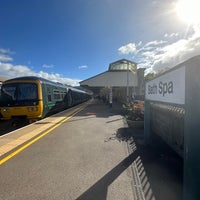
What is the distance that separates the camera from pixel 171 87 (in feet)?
9.53

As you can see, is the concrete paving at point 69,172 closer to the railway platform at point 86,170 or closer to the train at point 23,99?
the railway platform at point 86,170

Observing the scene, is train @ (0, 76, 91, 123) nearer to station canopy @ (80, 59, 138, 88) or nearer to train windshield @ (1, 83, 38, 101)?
train windshield @ (1, 83, 38, 101)

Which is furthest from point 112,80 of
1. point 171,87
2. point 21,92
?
point 171,87

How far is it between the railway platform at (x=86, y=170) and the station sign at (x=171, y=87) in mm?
1483

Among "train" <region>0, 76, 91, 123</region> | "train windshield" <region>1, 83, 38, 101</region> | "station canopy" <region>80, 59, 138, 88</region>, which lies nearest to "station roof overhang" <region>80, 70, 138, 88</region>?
"station canopy" <region>80, 59, 138, 88</region>

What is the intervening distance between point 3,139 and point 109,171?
12.4 feet

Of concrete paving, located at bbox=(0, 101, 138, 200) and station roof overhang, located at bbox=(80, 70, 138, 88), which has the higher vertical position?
station roof overhang, located at bbox=(80, 70, 138, 88)

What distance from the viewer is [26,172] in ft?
10.1

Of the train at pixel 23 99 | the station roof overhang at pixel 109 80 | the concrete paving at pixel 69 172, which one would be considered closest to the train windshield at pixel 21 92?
the train at pixel 23 99

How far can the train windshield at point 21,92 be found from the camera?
8.30 meters

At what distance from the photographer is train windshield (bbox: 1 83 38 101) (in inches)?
327

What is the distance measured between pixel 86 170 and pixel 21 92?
21.9 ft

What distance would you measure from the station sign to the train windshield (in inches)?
259

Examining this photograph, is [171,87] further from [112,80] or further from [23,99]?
[112,80]
